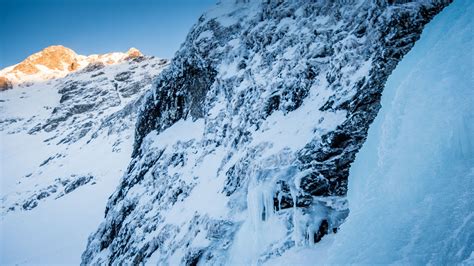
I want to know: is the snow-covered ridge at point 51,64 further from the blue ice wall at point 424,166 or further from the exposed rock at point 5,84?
the blue ice wall at point 424,166

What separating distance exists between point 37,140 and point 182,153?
5878cm

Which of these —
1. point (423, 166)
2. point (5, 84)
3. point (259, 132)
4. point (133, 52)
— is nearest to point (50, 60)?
point (5, 84)

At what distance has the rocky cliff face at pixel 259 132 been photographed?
8852mm

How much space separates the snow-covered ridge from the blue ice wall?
336 feet

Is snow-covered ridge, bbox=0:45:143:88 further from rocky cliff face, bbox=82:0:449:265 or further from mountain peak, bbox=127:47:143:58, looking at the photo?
rocky cliff face, bbox=82:0:449:265

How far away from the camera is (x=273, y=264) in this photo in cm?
846

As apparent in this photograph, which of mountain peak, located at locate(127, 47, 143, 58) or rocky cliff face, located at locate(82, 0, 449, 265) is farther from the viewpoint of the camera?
mountain peak, located at locate(127, 47, 143, 58)

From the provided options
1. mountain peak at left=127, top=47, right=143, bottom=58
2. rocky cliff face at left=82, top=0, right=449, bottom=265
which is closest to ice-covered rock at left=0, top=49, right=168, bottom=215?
mountain peak at left=127, top=47, right=143, bottom=58

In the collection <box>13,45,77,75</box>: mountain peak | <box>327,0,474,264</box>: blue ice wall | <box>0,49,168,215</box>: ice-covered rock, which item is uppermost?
<box>13,45,77,75</box>: mountain peak

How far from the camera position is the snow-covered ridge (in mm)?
105562

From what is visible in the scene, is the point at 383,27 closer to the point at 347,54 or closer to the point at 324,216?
the point at 347,54

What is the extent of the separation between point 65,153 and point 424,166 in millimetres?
52204

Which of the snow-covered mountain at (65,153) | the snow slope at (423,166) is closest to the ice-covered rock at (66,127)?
the snow-covered mountain at (65,153)

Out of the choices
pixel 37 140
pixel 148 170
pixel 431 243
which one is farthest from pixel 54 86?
pixel 431 243
